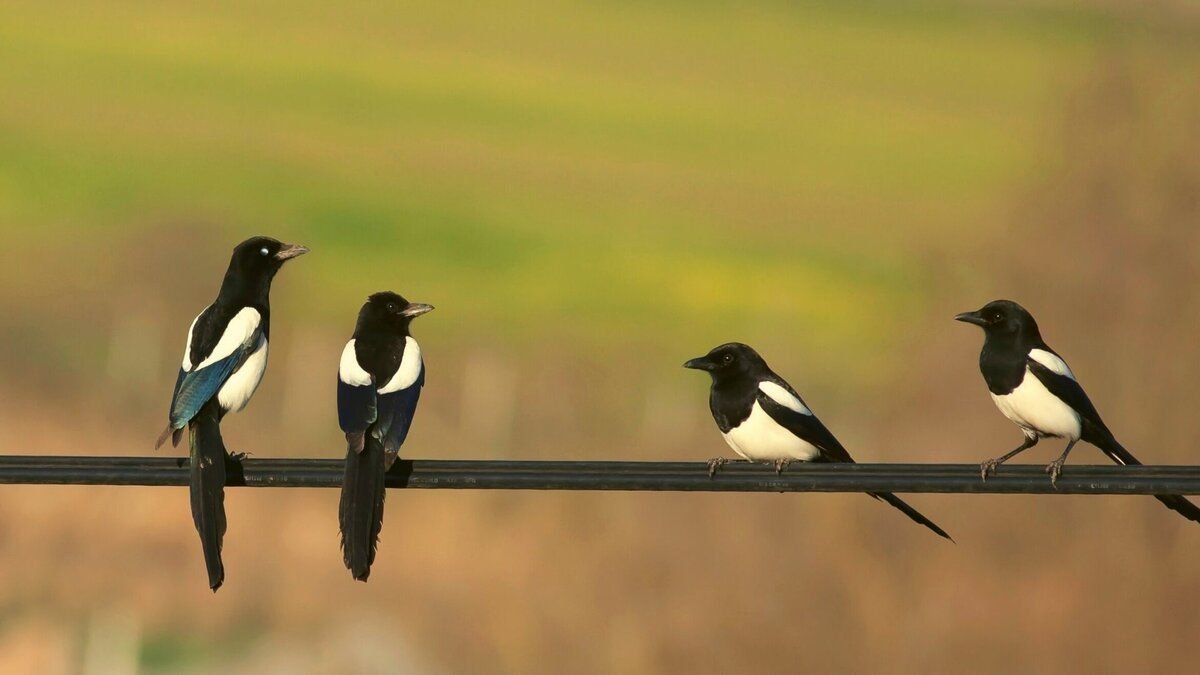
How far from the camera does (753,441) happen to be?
6.57 m

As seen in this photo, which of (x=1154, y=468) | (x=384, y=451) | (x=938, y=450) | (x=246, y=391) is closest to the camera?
(x=1154, y=468)

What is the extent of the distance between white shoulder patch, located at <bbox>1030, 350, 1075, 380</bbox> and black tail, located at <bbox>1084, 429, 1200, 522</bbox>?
24cm

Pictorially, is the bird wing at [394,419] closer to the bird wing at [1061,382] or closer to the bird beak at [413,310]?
the bird beak at [413,310]

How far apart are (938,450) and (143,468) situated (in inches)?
488

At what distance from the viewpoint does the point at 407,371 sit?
581cm

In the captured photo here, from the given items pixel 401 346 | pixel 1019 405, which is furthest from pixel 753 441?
pixel 401 346

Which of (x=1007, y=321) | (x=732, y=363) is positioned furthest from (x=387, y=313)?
(x=1007, y=321)

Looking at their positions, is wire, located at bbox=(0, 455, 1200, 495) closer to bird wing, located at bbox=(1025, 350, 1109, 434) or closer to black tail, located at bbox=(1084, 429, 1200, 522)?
black tail, located at bbox=(1084, 429, 1200, 522)

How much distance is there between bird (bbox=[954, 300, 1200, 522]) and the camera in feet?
20.7

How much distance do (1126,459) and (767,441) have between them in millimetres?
1350

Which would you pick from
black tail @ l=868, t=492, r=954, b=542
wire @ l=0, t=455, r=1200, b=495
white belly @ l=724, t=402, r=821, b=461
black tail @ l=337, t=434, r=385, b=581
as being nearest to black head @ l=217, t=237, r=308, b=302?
black tail @ l=337, t=434, r=385, b=581

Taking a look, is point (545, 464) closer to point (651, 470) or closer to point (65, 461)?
point (651, 470)

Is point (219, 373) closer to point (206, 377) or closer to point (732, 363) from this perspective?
point (206, 377)

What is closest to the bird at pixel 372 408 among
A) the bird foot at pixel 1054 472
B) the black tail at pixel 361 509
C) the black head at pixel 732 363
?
the black tail at pixel 361 509
